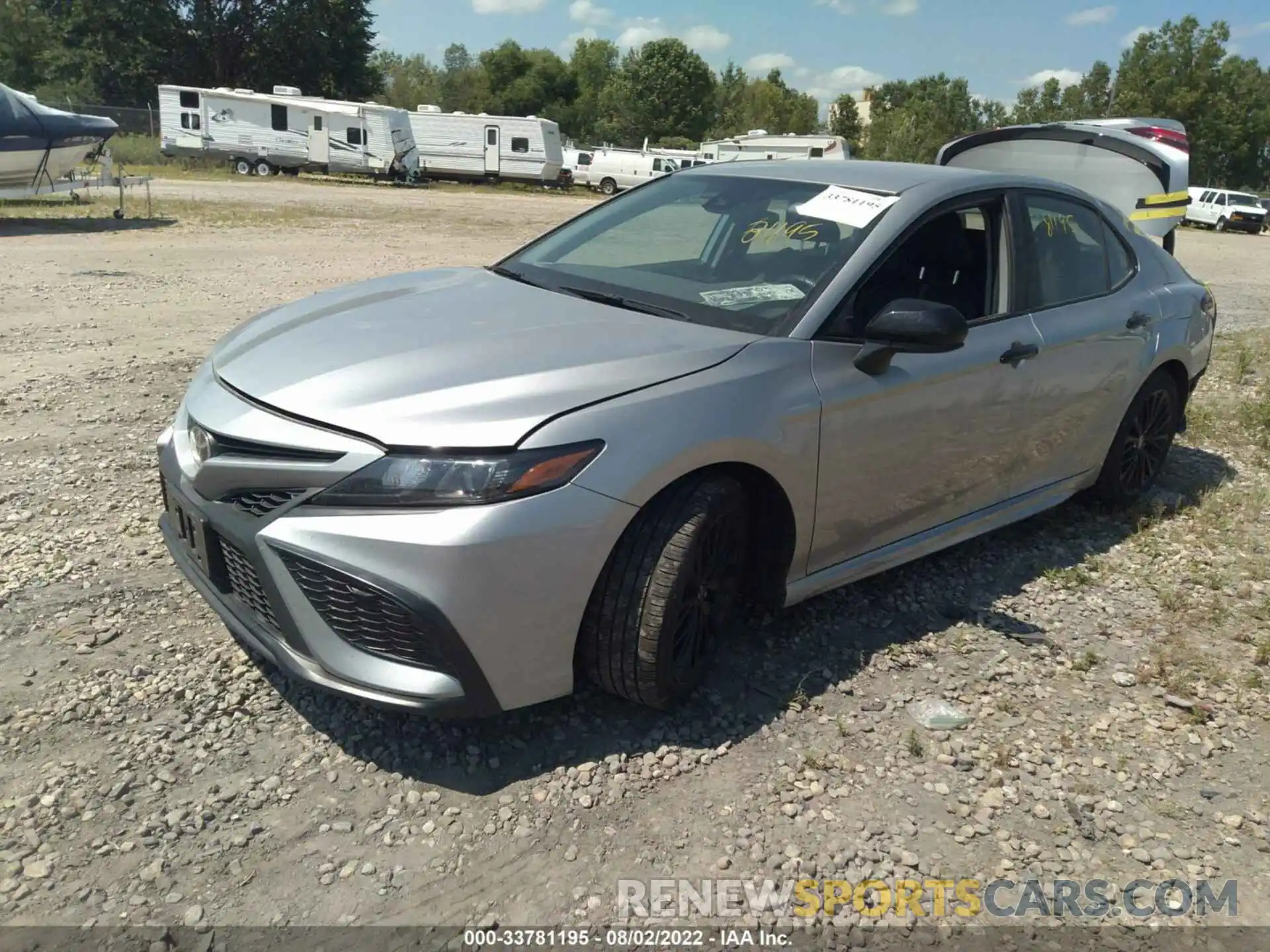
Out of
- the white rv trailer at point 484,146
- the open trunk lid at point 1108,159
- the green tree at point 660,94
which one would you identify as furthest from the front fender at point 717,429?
the green tree at point 660,94

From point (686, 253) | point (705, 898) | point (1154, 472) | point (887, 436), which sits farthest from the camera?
point (1154, 472)

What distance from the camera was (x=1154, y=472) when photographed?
16.9 feet

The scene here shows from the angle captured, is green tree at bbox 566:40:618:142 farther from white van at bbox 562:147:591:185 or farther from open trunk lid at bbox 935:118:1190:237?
open trunk lid at bbox 935:118:1190:237

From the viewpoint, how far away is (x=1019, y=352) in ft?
12.6

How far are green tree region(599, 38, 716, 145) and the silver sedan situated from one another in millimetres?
70184

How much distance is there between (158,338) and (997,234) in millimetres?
6316

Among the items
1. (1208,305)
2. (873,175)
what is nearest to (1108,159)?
(1208,305)

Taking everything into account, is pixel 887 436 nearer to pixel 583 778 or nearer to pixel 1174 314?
pixel 583 778

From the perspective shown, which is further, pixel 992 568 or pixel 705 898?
pixel 992 568

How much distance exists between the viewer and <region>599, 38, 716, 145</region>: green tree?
231 feet

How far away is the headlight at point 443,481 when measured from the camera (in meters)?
2.48

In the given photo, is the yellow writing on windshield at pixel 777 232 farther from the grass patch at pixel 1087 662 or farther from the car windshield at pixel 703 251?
the grass patch at pixel 1087 662

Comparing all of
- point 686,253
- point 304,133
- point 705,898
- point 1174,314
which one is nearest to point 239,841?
point 705,898

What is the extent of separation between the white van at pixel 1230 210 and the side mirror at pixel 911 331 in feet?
138
